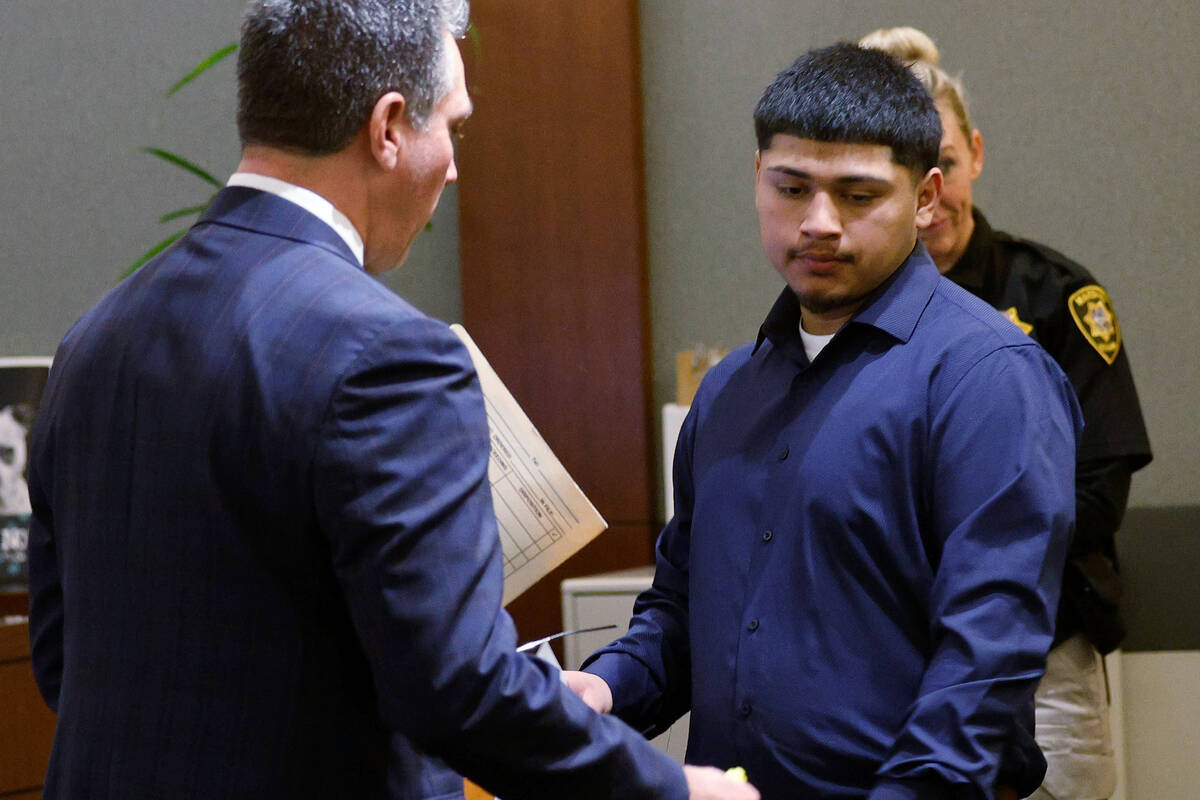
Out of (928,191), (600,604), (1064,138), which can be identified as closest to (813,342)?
(928,191)

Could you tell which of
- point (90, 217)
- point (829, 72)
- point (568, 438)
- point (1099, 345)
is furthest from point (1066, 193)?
point (90, 217)

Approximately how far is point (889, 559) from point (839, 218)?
1.25 feet

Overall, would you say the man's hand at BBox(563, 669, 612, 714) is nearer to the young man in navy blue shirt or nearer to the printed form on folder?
the young man in navy blue shirt

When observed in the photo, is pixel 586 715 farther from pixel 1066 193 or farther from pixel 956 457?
pixel 1066 193

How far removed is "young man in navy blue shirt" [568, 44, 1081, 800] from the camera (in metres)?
1.20

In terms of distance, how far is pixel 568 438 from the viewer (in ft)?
11.5

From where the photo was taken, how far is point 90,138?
133 inches

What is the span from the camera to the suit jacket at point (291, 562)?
3.14ft

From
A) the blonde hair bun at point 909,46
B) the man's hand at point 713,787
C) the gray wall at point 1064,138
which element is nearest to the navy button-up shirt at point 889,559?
the man's hand at point 713,787

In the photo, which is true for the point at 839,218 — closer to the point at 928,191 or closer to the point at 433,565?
the point at 928,191

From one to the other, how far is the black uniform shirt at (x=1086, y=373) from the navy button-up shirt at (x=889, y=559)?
2.87ft

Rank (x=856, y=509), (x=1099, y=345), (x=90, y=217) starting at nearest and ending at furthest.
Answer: (x=856, y=509) < (x=1099, y=345) < (x=90, y=217)

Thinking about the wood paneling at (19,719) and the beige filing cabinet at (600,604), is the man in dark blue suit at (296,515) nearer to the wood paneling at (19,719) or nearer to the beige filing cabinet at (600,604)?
the wood paneling at (19,719)

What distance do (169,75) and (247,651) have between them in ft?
9.49
